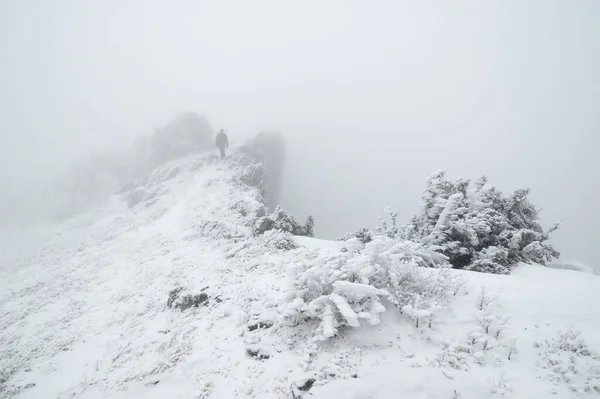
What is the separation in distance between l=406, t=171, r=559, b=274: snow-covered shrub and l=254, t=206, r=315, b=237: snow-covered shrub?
20.3ft

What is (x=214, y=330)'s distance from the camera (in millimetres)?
7500

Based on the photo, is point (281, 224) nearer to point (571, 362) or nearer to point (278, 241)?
point (278, 241)

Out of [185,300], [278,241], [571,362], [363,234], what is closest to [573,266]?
[363,234]

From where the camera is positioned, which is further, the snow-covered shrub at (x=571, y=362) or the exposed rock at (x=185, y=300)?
the exposed rock at (x=185, y=300)

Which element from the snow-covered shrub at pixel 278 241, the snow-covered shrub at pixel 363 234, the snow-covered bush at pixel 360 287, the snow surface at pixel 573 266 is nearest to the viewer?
the snow-covered bush at pixel 360 287

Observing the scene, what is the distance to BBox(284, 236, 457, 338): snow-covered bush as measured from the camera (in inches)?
224

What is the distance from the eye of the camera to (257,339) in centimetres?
646

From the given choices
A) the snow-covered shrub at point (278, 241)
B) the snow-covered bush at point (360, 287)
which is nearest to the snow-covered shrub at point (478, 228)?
the snow-covered bush at point (360, 287)

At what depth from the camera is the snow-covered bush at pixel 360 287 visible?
5.70 m

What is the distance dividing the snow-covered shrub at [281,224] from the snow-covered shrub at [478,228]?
6.18 meters

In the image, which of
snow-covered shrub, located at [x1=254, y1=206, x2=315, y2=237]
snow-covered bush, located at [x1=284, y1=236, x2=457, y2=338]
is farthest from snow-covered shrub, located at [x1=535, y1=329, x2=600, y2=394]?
snow-covered shrub, located at [x1=254, y1=206, x2=315, y2=237]

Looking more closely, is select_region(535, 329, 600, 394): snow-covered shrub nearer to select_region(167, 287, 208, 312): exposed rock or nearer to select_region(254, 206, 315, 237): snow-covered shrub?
select_region(167, 287, 208, 312): exposed rock

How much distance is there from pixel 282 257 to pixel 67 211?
4504 cm

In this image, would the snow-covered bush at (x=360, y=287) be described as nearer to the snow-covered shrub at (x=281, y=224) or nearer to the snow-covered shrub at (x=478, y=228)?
the snow-covered shrub at (x=478, y=228)
